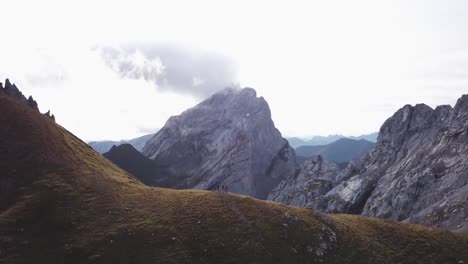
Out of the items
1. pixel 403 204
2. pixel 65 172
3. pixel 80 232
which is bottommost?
pixel 403 204

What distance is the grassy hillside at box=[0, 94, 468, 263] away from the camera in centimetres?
7800

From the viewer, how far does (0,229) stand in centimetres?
8250

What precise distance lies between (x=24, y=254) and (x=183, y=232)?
95.4 feet

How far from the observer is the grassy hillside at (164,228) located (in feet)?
256

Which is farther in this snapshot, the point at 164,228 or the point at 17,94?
the point at 17,94

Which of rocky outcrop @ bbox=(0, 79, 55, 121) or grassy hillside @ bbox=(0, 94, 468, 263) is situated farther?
rocky outcrop @ bbox=(0, 79, 55, 121)

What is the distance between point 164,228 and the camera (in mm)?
85188

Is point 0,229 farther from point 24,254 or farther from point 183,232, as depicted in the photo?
point 183,232

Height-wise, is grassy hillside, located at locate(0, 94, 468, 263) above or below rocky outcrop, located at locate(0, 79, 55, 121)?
below

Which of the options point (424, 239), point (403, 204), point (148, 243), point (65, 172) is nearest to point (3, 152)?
point (65, 172)

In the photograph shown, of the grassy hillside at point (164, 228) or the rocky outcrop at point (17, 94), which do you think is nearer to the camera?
the grassy hillside at point (164, 228)

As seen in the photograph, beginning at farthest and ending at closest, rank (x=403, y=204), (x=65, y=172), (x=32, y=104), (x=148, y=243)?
(x=403, y=204), (x=32, y=104), (x=65, y=172), (x=148, y=243)

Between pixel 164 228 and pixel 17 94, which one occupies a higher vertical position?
pixel 17 94

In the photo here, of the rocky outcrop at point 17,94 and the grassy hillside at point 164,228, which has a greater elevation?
the rocky outcrop at point 17,94
